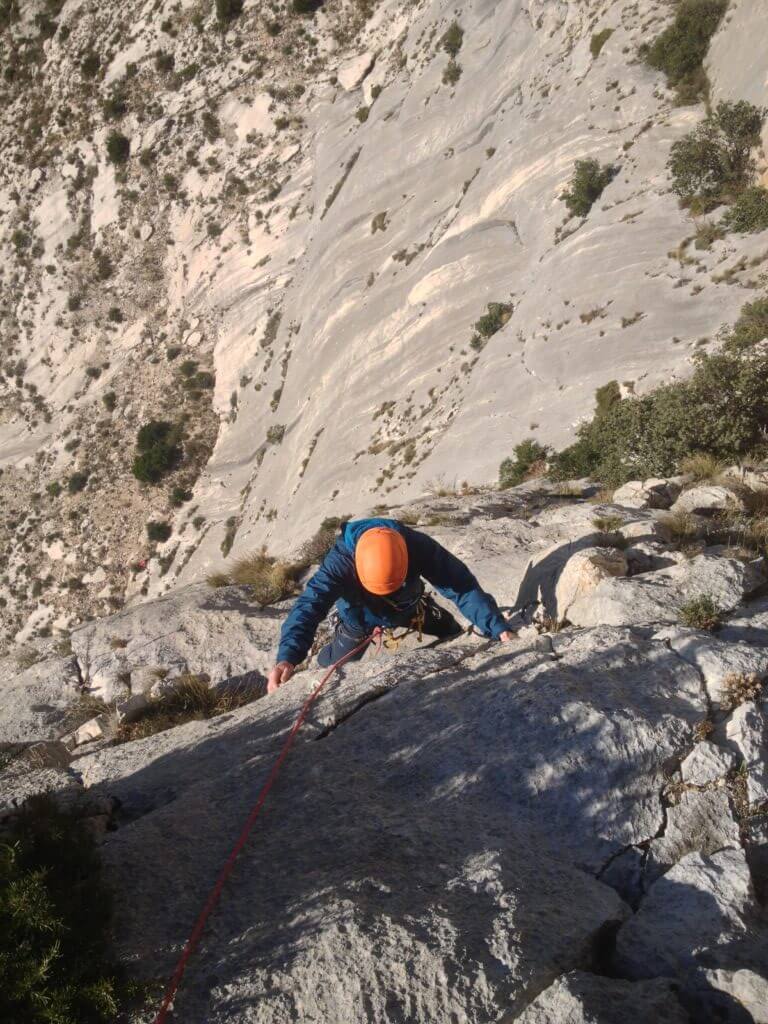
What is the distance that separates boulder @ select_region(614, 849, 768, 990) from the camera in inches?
136

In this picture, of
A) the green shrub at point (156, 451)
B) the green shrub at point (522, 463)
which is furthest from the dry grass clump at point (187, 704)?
the green shrub at point (156, 451)

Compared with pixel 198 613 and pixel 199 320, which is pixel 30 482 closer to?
pixel 199 320

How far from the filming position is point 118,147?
3684 centimetres

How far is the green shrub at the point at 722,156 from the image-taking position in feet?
66.1

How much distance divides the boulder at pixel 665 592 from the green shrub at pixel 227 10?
40.9 meters

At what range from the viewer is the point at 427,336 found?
26422mm

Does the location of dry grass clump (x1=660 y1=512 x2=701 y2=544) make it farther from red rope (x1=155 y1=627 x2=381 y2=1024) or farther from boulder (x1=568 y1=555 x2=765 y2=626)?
red rope (x1=155 y1=627 x2=381 y2=1024)

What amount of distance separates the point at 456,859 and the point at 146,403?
3633 cm

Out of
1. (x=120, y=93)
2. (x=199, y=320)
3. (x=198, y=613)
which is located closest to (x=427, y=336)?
(x=199, y=320)

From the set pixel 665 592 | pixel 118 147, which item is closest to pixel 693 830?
pixel 665 592

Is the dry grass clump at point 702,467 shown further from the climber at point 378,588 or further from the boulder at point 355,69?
the boulder at point 355,69

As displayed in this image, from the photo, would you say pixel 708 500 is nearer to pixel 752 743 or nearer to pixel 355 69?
pixel 752 743

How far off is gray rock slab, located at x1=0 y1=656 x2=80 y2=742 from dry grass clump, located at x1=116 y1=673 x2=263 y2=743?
1.67 meters

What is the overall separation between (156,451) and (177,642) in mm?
26696
